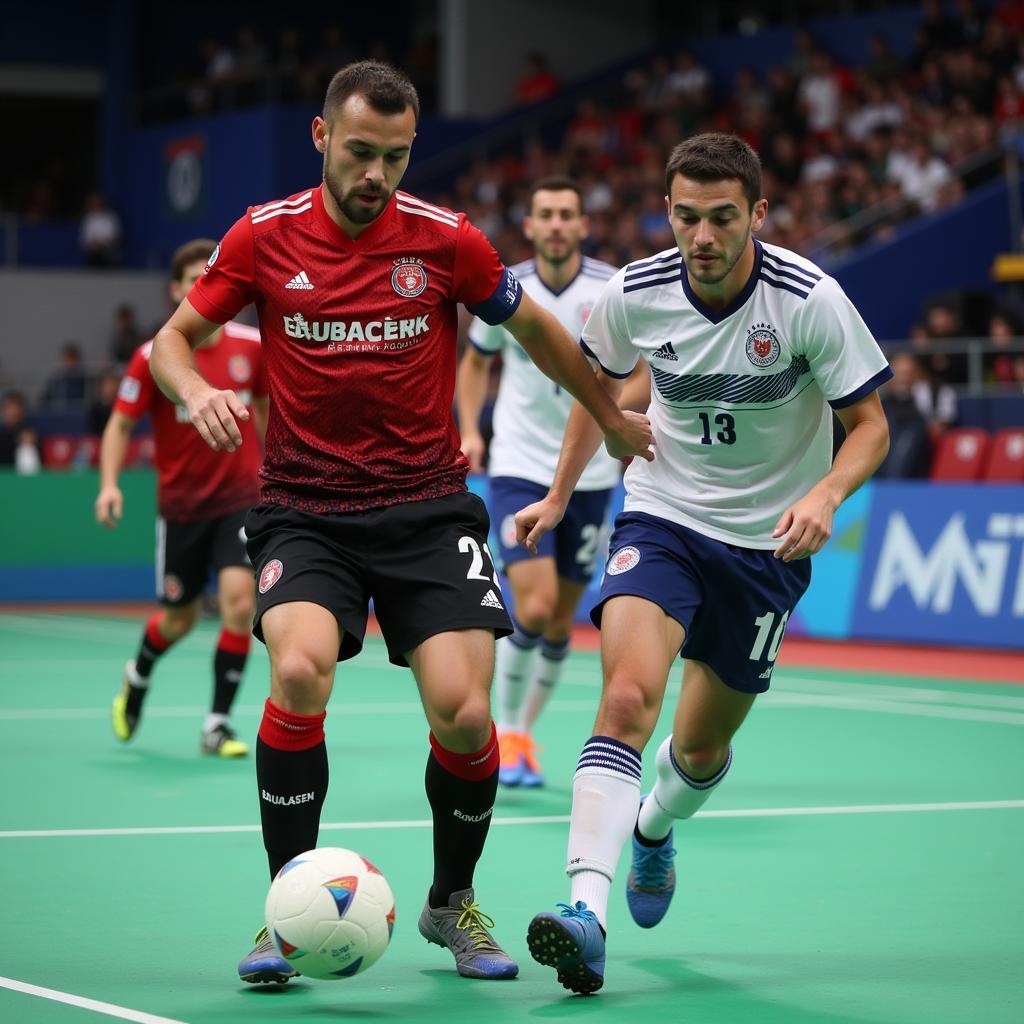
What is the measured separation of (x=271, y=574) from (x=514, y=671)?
404cm

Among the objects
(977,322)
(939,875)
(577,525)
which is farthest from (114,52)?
(939,875)

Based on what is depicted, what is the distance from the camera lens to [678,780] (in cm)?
610

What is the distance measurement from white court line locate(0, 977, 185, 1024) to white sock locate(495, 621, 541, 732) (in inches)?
171

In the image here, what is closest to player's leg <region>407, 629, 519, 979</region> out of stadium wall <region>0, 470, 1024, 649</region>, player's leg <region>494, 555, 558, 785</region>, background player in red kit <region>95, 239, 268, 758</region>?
player's leg <region>494, 555, 558, 785</region>

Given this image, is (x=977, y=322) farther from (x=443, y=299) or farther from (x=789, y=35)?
(x=443, y=299)

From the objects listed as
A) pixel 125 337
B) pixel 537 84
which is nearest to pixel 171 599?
pixel 125 337

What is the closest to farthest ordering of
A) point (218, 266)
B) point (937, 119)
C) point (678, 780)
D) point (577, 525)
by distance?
point (218, 266)
point (678, 780)
point (577, 525)
point (937, 119)

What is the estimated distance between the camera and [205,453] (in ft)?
34.2

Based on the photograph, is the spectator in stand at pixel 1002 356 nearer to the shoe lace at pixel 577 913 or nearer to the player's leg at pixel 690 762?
the player's leg at pixel 690 762

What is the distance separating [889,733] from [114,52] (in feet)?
92.6

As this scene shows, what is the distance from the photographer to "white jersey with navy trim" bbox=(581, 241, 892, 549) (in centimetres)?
572

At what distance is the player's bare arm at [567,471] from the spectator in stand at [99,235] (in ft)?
92.4

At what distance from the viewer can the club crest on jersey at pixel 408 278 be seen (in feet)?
18.0

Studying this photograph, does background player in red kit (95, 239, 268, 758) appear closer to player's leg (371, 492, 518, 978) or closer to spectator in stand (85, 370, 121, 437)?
player's leg (371, 492, 518, 978)
